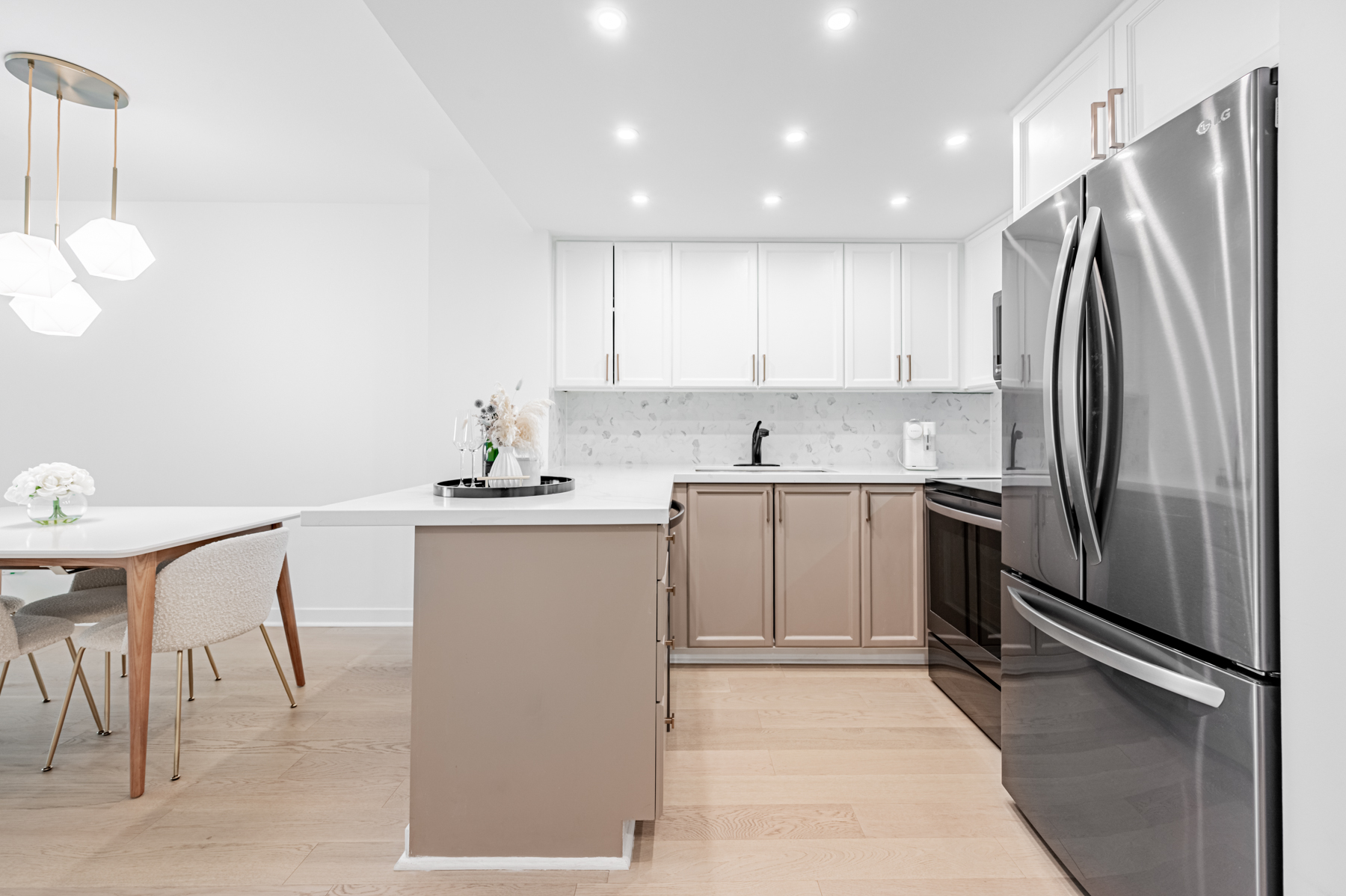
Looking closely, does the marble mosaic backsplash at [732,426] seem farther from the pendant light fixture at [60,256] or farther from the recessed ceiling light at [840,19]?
the recessed ceiling light at [840,19]

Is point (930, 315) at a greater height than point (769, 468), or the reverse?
point (930, 315)

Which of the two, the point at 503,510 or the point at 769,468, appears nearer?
the point at 503,510

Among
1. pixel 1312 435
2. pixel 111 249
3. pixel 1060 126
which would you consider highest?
pixel 1060 126

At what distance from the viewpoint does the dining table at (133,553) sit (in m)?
1.94

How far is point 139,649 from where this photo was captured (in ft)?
6.50

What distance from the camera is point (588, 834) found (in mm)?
1606

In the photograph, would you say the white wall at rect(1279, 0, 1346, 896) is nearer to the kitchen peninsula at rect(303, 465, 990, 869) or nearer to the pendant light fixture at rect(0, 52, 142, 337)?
the kitchen peninsula at rect(303, 465, 990, 869)

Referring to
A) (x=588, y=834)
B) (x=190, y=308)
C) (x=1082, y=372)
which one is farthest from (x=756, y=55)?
(x=190, y=308)

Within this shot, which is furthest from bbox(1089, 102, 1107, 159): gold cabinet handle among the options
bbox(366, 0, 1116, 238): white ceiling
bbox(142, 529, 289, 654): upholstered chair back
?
bbox(142, 529, 289, 654): upholstered chair back

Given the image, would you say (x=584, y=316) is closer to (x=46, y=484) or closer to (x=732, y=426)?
(x=732, y=426)

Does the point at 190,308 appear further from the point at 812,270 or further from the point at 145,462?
the point at 812,270

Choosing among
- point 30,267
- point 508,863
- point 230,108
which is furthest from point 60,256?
point 508,863

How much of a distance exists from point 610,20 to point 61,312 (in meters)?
2.37

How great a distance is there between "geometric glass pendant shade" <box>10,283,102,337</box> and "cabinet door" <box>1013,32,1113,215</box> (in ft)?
11.0
